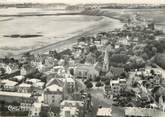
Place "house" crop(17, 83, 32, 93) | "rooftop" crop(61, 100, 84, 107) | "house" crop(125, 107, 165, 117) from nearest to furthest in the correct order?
"house" crop(125, 107, 165, 117), "rooftop" crop(61, 100, 84, 107), "house" crop(17, 83, 32, 93)

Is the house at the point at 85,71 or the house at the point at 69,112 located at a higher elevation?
the house at the point at 85,71

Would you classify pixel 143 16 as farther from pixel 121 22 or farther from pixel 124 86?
pixel 124 86

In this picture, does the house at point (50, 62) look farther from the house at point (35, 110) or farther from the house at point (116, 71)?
the house at point (116, 71)

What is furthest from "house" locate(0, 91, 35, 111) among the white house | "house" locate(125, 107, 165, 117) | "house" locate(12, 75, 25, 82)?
"house" locate(125, 107, 165, 117)

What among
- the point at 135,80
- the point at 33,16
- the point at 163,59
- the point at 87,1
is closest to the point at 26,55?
the point at 33,16

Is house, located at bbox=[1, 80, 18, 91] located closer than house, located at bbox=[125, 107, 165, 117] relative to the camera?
No

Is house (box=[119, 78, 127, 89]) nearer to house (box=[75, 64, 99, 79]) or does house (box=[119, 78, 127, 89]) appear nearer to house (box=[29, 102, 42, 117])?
house (box=[75, 64, 99, 79])

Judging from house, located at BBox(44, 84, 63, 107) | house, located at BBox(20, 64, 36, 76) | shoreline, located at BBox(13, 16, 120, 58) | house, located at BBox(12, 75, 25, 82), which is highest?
shoreline, located at BBox(13, 16, 120, 58)

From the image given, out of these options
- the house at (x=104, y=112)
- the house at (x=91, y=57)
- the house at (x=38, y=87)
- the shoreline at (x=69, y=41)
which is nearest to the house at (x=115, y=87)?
the house at (x=104, y=112)

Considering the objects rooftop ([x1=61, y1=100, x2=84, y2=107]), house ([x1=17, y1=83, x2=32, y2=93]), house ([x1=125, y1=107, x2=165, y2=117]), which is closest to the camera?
house ([x1=125, y1=107, x2=165, y2=117])

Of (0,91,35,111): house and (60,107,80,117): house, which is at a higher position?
(0,91,35,111): house
